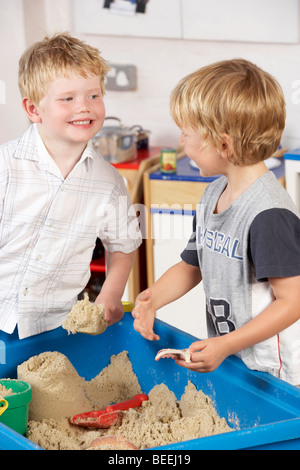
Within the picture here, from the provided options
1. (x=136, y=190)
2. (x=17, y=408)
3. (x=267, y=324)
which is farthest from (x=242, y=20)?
(x=17, y=408)

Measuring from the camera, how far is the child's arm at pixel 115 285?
4.31 feet

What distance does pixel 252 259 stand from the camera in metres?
1.10

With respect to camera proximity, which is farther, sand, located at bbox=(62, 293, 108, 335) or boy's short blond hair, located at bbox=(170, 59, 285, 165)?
sand, located at bbox=(62, 293, 108, 335)

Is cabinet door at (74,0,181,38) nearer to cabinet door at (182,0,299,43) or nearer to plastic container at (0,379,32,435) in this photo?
cabinet door at (182,0,299,43)

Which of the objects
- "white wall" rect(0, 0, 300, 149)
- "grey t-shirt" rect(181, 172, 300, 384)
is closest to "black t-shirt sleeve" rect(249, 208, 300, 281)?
"grey t-shirt" rect(181, 172, 300, 384)

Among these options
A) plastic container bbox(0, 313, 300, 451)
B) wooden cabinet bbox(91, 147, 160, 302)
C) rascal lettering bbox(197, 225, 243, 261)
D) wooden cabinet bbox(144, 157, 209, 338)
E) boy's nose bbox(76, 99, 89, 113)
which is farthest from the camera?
wooden cabinet bbox(91, 147, 160, 302)

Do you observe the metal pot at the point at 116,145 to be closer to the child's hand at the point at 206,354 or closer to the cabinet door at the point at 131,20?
the cabinet door at the point at 131,20

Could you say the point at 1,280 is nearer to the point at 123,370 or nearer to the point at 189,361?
the point at 123,370

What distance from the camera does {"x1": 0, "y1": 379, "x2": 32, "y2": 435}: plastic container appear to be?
1.09 metres

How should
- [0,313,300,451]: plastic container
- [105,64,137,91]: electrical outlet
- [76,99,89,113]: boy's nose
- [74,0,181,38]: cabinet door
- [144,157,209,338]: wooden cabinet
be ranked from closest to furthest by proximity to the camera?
[0,313,300,451]: plastic container → [76,99,89,113]: boy's nose → [144,157,209,338]: wooden cabinet → [74,0,181,38]: cabinet door → [105,64,137,91]: electrical outlet

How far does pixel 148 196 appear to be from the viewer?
97.7 inches

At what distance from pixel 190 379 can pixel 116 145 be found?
1506 mm

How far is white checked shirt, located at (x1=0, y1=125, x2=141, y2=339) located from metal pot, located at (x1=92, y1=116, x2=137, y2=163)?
1.18 m

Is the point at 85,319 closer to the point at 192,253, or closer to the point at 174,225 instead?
the point at 192,253
